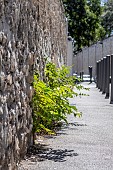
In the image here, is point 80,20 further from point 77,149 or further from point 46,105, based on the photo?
point 77,149

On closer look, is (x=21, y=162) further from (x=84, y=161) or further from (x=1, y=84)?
(x=1, y=84)

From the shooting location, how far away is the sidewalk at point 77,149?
6.97 metres

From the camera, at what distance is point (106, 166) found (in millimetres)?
6965

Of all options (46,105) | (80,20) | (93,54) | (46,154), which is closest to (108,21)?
(80,20)

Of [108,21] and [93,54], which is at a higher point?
[108,21]

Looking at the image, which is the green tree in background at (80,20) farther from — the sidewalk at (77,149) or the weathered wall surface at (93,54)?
the sidewalk at (77,149)

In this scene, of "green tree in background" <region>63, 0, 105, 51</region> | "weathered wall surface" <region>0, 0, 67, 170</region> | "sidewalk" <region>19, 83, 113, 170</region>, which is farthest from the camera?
"green tree in background" <region>63, 0, 105, 51</region>

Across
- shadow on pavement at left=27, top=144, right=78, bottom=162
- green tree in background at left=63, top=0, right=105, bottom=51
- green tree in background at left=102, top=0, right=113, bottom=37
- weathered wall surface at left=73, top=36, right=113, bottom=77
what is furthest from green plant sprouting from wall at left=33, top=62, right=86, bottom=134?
green tree in background at left=102, top=0, right=113, bottom=37

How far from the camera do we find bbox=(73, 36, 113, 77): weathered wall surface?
45219mm

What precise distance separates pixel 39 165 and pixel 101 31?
59.3 meters

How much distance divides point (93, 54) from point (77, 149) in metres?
43.3

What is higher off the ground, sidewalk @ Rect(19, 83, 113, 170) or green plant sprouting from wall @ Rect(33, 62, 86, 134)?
green plant sprouting from wall @ Rect(33, 62, 86, 134)

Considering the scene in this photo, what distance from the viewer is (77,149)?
27.1 ft

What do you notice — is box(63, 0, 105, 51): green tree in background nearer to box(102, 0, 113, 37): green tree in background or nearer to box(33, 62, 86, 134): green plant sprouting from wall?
box(102, 0, 113, 37): green tree in background
